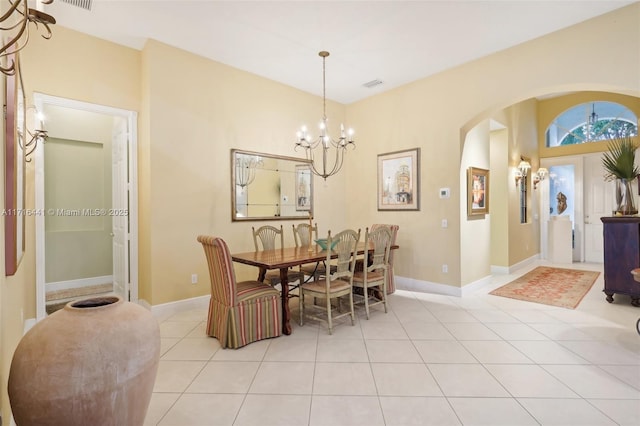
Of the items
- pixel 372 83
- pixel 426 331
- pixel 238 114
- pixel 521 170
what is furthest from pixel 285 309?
pixel 521 170

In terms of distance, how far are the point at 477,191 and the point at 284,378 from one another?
4.14 metres

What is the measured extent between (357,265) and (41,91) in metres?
4.20

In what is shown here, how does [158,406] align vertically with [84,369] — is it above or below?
below

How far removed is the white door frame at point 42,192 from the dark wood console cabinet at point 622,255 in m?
6.18

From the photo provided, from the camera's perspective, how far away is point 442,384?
7.40ft

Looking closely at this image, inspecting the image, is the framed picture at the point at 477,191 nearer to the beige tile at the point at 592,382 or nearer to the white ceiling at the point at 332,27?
the white ceiling at the point at 332,27

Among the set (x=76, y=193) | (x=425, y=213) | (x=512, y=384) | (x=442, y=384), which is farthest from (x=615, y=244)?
(x=76, y=193)

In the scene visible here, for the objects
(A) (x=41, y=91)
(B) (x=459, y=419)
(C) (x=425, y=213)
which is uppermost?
(A) (x=41, y=91)

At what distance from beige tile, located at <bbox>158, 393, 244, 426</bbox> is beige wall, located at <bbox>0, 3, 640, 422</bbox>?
191 cm

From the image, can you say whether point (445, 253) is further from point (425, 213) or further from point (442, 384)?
point (442, 384)

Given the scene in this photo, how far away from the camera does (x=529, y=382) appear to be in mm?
2277

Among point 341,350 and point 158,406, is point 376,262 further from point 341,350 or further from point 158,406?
point 158,406

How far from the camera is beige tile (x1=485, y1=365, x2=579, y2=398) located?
2.13 m

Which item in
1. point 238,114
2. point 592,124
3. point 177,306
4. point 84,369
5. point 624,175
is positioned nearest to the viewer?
point 84,369
